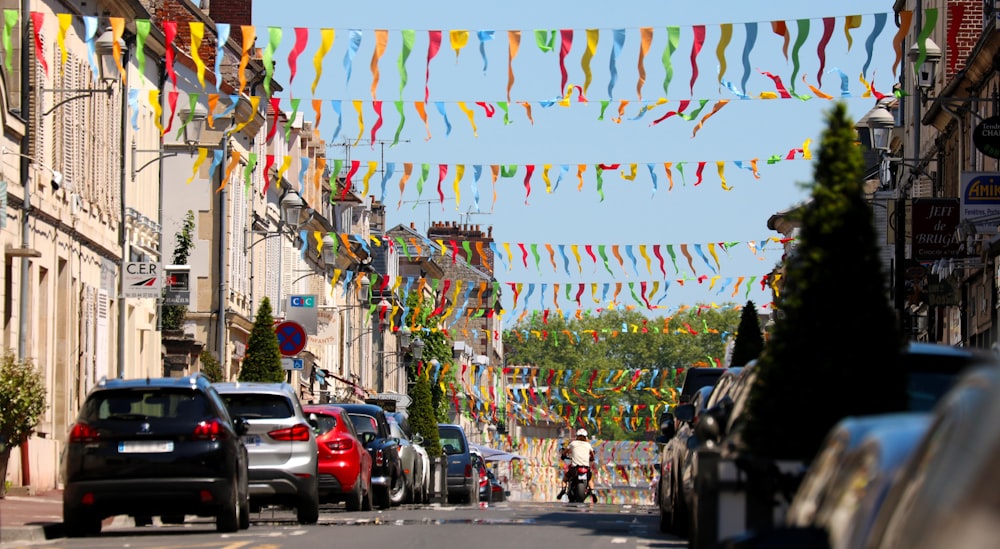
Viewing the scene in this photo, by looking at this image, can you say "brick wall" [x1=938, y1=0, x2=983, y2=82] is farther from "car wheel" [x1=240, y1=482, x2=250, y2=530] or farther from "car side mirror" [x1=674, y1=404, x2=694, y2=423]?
"car wheel" [x1=240, y1=482, x2=250, y2=530]

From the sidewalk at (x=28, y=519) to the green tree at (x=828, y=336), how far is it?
8.13 metres

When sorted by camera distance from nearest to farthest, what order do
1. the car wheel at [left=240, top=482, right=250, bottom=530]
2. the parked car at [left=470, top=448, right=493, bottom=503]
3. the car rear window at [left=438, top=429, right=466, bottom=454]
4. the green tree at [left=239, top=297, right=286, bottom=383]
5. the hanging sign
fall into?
the car wheel at [left=240, top=482, right=250, bottom=530]
the hanging sign
the green tree at [left=239, top=297, right=286, bottom=383]
the car rear window at [left=438, top=429, right=466, bottom=454]
the parked car at [left=470, top=448, right=493, bottom=503]

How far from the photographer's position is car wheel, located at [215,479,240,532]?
60.0 feet

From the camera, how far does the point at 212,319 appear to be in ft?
179

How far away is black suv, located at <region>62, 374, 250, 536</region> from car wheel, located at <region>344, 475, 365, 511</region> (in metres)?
7.43

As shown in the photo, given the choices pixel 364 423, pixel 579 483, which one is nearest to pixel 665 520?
pixel 364 423

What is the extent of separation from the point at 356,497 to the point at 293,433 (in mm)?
4720

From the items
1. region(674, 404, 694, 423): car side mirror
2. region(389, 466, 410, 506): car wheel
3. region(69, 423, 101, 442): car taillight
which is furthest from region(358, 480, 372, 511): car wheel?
region(674, 404, 694, 423): car side mirror

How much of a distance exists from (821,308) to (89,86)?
28.8 m

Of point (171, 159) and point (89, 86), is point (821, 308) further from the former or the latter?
point (171, 159)

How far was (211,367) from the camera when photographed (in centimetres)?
4544

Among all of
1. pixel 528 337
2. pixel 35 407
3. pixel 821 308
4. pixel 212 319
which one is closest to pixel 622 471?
pixel 528 337

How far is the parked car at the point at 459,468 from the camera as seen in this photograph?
44.8 metres

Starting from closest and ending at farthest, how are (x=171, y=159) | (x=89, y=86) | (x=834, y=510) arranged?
(x=834, y=510) < (x=89, y=86) < (x=171, y=159)
